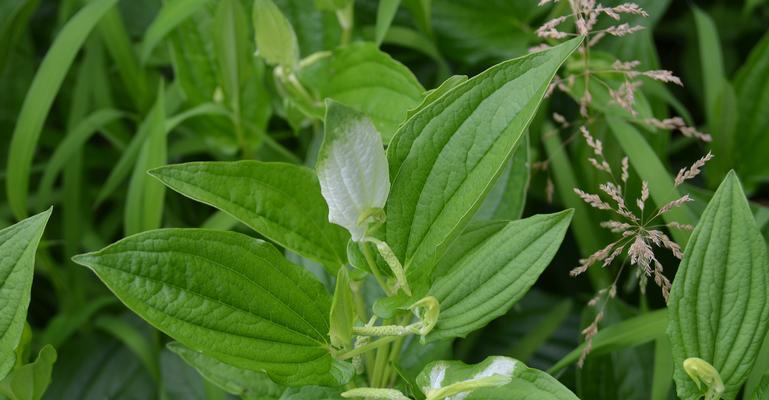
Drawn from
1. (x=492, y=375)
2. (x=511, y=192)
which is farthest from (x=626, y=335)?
(x=492, y=375)

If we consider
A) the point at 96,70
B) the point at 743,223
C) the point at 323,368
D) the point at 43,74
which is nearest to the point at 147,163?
the point at 43,74

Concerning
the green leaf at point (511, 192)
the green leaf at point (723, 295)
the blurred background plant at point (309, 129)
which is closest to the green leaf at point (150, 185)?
the blurred background plant at point (309, 129)

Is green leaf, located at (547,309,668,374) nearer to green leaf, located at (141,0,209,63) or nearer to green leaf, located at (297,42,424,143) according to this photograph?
green leaf, located at (297,42,424,143)

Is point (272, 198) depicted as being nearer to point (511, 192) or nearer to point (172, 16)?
point (511, 192)

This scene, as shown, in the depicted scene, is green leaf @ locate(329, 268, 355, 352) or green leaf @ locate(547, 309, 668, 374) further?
green leaf @ locate(547, 309, 668, 374)

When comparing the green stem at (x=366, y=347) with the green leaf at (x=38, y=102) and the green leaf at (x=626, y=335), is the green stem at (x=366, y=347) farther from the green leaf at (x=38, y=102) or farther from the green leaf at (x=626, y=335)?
the green leaf at (x=38, y=102)

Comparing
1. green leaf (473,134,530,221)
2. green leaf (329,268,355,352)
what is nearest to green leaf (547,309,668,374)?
green leaf (473,134,530,221)
